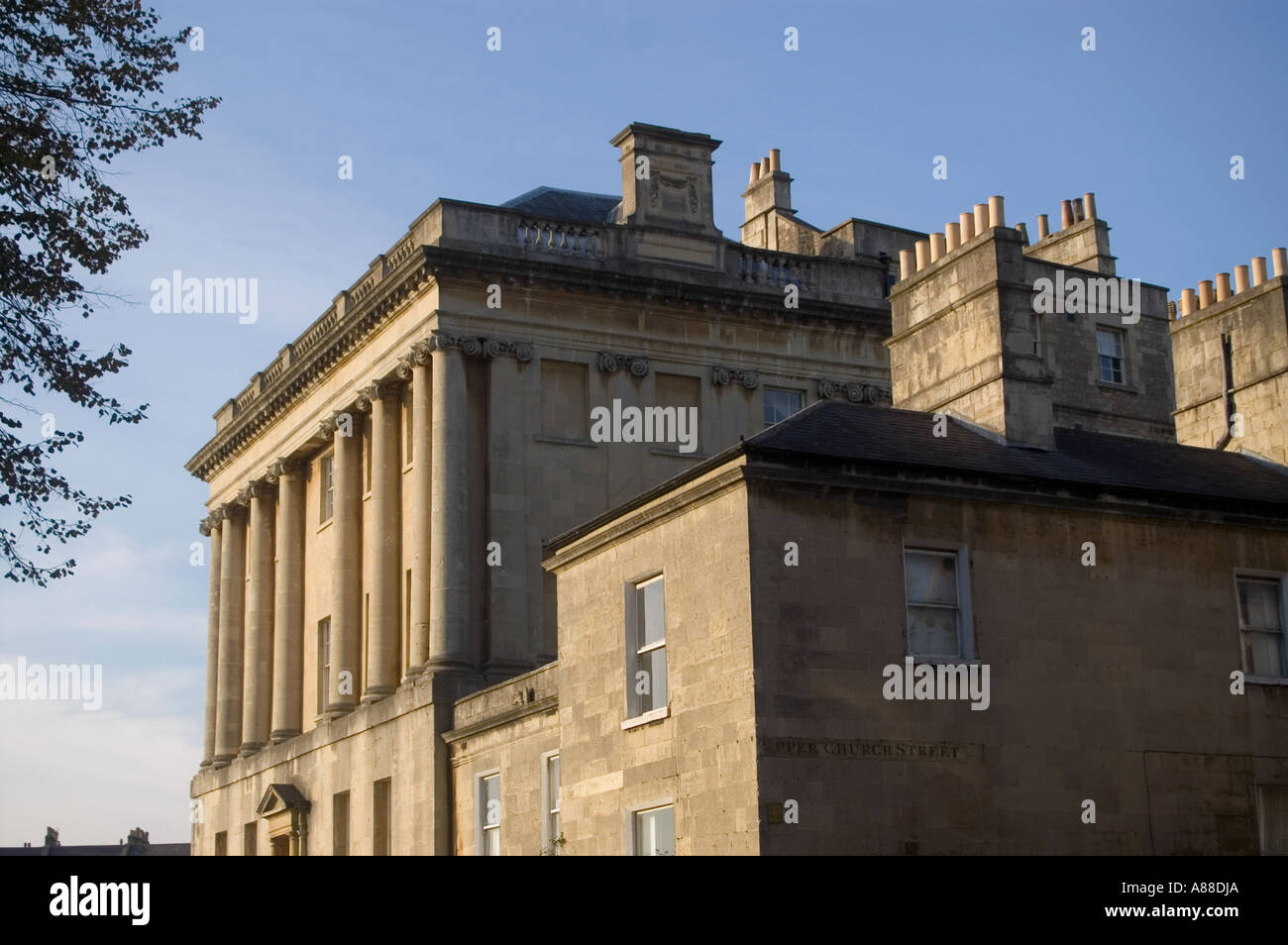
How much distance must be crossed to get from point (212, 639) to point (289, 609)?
7.13 meters

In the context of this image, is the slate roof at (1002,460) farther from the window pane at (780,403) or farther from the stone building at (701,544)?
the window pane at (780,403)

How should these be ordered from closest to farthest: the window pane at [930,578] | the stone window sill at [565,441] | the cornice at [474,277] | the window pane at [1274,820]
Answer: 1. the window pane at [930,578]
2. the window pane at [1274,820]
3. the cornice at [474,277]
4. the stone window sill at [565,441]

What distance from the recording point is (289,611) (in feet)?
160

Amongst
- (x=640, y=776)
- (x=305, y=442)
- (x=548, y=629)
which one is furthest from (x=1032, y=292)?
(x=305, y=442)

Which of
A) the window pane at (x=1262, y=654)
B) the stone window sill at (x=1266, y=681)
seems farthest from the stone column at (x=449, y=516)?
the stone window sill at (x=1266, y=681)

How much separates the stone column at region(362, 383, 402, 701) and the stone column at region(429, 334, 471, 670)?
8.23 ft

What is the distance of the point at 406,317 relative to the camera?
138ft

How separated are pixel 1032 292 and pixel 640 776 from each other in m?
9.35

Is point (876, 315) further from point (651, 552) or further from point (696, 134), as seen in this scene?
point (651, 552)

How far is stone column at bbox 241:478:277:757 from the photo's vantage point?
51.1 m

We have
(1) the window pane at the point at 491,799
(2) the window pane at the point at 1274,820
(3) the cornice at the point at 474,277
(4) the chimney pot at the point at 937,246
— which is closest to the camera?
(2) the window pane at the point at 1274,820

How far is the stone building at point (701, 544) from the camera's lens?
22.7m

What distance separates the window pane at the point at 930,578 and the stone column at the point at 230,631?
33065 millimetres

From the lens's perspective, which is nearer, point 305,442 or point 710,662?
point 710,662
